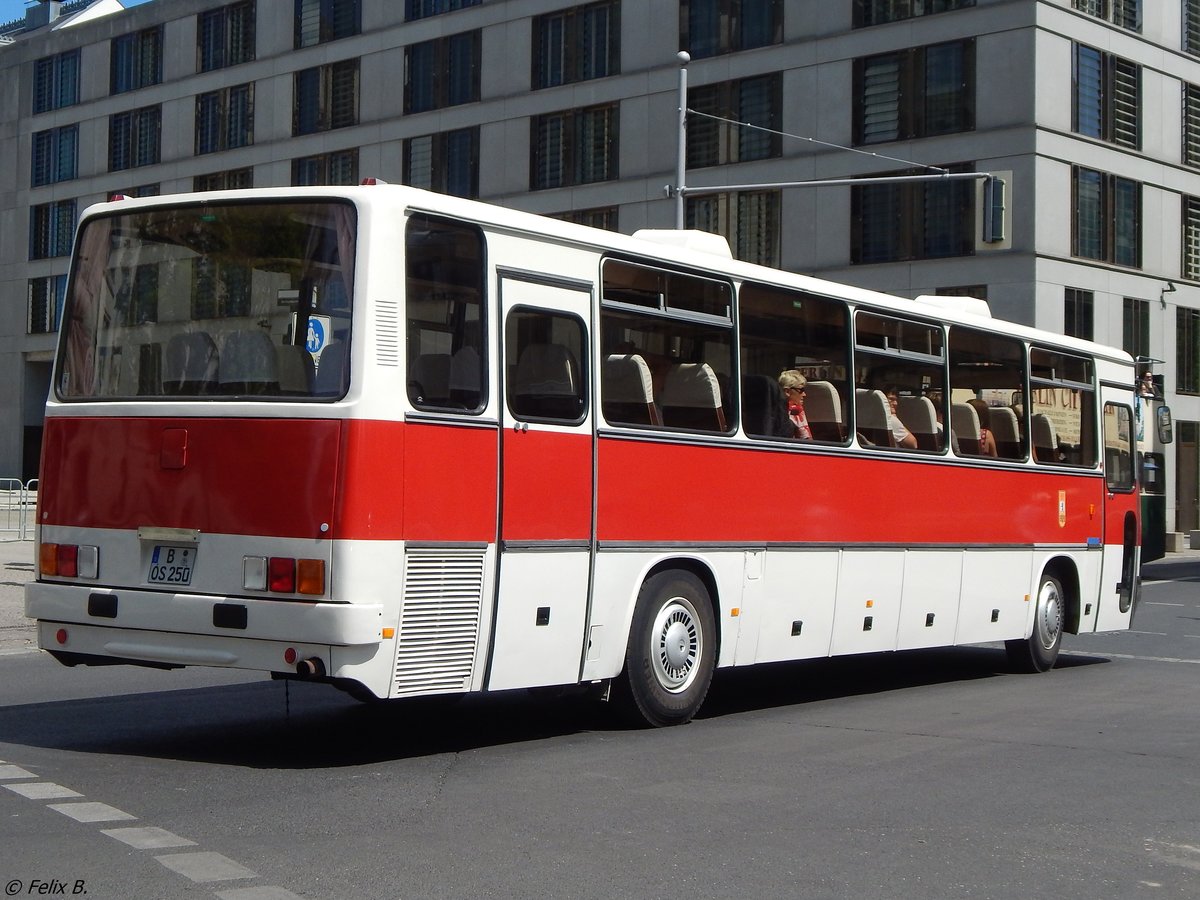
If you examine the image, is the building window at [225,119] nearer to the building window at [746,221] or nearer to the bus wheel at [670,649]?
the building window at [746,221]

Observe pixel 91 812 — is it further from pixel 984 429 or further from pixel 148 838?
pixel 984 429

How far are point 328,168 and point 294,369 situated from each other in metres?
48.1

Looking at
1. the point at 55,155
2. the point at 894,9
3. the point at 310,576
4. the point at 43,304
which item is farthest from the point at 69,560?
the point at 55,155

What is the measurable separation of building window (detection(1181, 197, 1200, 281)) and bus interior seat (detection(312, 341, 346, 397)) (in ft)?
137

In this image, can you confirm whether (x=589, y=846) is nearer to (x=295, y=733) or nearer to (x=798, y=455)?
(x=295, y=733)

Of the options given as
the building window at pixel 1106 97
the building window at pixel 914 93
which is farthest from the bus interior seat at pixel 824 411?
the building window at pixel 1106 97

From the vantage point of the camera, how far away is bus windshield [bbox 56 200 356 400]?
9.04 meters

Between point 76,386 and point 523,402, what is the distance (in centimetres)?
260

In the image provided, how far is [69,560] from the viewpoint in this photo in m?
9.62

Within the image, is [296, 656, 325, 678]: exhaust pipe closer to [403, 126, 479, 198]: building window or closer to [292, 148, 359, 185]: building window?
[403, 126, 479, 198]: building window

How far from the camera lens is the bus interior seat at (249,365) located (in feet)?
29.9

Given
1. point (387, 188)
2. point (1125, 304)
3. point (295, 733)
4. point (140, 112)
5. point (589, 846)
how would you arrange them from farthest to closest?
1. point (140, 112)
2. point (1125, 304)
3. point (295, 733)
4. point (387, 188)
5. point (589, 846)

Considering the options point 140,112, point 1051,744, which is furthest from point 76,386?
point 140,112

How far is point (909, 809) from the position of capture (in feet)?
27.1
